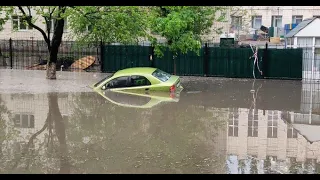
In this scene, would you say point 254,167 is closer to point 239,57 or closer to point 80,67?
point 239,57

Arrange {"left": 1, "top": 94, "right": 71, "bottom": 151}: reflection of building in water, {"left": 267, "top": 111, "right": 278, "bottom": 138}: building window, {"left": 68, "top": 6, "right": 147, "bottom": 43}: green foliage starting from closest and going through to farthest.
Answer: {"left": 267, "top": 111, "right": 278, "bottom": 138}: building window < {"left": 1, "top": 94, "right": 71, "bottom": 151}: reflection of building in water < {"left": 68, "top": 6, "right": 147, "bottom": 43}: green foliage

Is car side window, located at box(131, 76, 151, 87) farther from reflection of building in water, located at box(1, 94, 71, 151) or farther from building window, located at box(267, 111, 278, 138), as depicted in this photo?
building window, located at box(267, 111, 278, 138)

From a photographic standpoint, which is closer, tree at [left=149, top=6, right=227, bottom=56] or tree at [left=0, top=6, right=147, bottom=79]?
tree at [left=0, top=6, right=147, bottom=79]

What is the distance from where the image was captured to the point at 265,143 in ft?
30.6

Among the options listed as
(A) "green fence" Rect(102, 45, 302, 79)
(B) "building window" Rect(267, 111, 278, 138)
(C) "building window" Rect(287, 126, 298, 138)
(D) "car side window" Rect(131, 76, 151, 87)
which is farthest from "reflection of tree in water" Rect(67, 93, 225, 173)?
(A) "green fence" Rect(102, 45, 302, 79)

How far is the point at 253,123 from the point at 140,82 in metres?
5.47

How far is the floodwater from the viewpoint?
766 centimetres

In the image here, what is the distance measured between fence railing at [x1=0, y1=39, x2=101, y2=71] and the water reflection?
8194 millimetres

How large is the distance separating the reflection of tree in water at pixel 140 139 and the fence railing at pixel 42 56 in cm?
997

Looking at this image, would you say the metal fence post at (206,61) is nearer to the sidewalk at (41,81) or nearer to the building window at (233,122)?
the sidewalk at (41,81)

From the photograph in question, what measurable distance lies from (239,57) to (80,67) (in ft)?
29.0

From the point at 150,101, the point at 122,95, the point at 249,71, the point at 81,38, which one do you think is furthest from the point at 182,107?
the point at 81,38

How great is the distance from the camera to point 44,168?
24.3 ft
